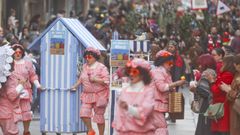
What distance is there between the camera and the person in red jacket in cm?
1295

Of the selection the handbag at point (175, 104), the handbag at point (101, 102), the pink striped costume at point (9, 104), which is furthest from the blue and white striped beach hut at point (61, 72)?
the handbag at point (175, 104)

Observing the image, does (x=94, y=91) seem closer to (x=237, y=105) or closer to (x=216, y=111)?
(x=216, y=111)

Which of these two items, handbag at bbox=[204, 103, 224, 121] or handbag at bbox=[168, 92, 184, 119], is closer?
handbag at bbox=[204, 103, 224, 121]

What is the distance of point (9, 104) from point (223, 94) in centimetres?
329

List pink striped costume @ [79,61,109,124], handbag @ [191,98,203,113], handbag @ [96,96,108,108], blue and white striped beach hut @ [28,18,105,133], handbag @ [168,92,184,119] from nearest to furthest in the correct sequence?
handbag @ [168,92,184,119] → handbag @ [191,98,203,113] → pink striped costume @ [79,61,109,124] → handbag @ [96,96,108,108] → blue and white striped beach hut @ [28,18,105,133]

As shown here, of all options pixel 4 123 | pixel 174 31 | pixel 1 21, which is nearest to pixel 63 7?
pixel 1 21

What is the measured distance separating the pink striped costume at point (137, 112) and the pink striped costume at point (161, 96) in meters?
2.39

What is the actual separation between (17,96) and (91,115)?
2085 mm

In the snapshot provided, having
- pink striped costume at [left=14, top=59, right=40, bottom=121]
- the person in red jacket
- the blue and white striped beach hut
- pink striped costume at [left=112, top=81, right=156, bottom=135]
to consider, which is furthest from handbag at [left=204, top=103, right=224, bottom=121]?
pink striped costume at [left=14, top=59, right=40, bottom=121]

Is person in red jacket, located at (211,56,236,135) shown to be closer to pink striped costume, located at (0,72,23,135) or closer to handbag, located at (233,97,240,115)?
handbag, located at (233,97,240,115)

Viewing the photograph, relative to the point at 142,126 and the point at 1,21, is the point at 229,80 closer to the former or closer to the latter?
the point at 142,126

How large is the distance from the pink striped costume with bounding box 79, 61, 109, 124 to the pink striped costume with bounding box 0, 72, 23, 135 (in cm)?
165

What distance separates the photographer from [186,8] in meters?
45.4

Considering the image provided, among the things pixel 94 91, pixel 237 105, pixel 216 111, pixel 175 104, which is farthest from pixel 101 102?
pixel 237 105
